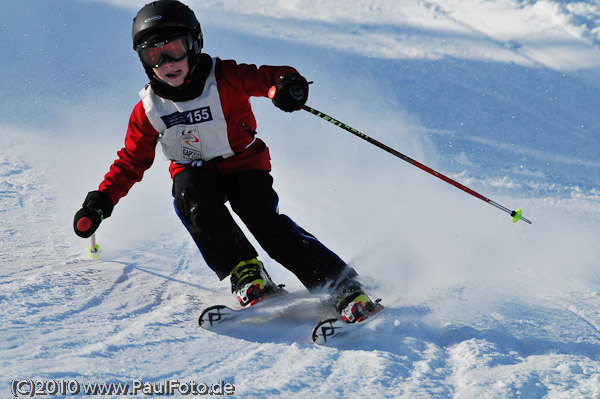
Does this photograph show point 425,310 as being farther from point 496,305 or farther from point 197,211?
point 197,211

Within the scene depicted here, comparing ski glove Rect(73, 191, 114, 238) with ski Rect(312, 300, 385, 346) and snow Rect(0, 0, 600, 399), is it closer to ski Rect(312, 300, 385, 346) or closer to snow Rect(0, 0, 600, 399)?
snow Rect(0, 0, 600, 399)

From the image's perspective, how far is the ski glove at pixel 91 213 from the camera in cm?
279

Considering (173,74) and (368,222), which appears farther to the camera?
(368,222)

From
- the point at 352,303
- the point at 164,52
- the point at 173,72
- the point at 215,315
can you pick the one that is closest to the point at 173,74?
the point at 173,72

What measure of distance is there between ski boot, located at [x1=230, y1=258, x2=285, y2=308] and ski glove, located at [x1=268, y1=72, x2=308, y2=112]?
2.54ft

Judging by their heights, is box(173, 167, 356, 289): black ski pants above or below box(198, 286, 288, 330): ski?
above

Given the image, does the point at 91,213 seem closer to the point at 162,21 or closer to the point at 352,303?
the point at 162,21

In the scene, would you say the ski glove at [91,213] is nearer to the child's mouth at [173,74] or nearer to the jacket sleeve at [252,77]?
the child's mouth at [173,74]

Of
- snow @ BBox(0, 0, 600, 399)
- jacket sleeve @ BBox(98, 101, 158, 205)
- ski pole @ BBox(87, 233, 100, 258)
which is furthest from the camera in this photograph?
ski pole @ BBox(87, 233, 100, 258)

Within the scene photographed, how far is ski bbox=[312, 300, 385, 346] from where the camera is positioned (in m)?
2.30

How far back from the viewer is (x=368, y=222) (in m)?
4.53

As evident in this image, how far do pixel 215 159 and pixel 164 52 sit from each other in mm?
609

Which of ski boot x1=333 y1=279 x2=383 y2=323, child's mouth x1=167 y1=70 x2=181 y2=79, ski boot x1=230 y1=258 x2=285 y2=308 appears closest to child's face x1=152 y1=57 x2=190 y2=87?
child's mouth x1=167 y1=70 x2=181 y2=79

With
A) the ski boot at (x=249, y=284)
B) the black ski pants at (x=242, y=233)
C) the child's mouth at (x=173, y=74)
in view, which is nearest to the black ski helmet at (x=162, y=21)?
the child's mouth at (x=173, y=74)
